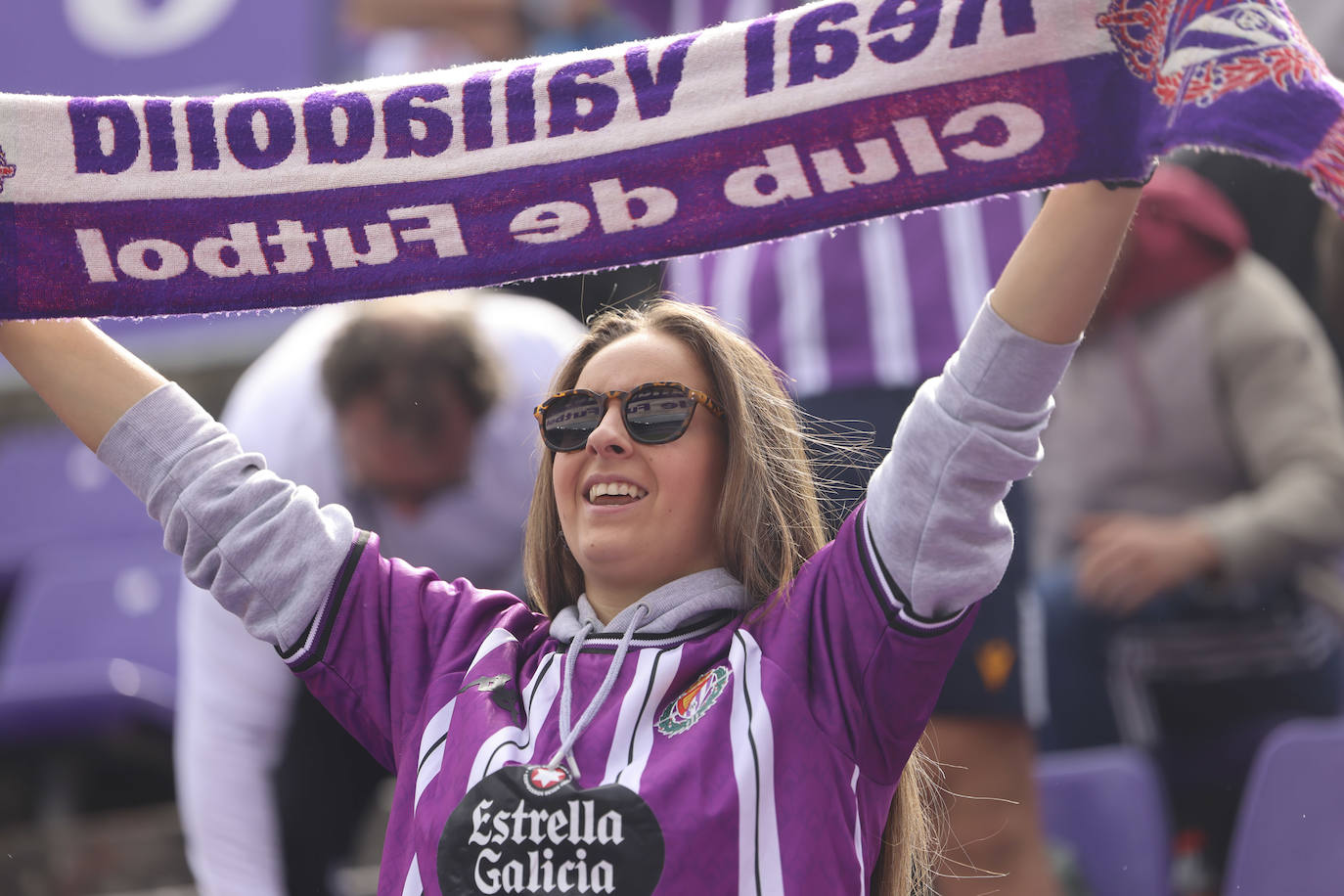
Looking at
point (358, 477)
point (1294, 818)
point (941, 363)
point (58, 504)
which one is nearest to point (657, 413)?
point (941, 363)

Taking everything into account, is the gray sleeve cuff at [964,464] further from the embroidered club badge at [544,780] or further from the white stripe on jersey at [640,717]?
the embroidered club badge at [544,780]

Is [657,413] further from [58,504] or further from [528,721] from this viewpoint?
[58,504]

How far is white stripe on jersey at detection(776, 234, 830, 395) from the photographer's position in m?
3.09

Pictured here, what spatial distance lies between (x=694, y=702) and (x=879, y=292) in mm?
1469

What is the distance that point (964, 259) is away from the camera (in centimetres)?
303

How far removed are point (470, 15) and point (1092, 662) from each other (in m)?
3.94

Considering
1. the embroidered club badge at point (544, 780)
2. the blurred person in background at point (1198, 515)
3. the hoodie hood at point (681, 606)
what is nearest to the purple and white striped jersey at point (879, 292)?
the blurred person in background at point (1198, 515)

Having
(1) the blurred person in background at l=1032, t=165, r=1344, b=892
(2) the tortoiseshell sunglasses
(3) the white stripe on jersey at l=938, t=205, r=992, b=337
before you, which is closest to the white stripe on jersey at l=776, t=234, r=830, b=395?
(3) the white stripe on jersey at l=938, t=205, r=992, b=337

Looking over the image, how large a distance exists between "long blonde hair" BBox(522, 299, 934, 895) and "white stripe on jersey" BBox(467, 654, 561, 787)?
24cm

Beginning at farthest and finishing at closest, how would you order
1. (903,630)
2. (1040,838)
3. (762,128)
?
(1040,838)
(762,128)
(903,630)

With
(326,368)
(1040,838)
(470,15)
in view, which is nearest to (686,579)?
(1040,838)

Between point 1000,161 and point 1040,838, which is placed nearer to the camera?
point 1000,161

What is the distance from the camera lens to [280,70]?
21.6ft

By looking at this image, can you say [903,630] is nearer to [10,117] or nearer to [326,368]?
[10,117]
